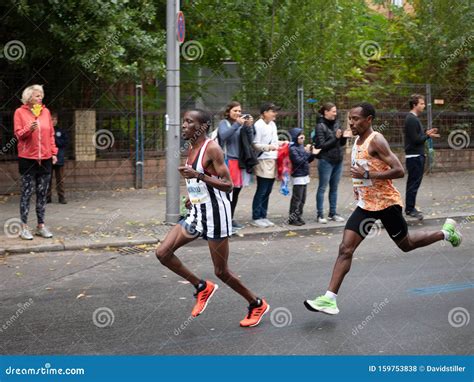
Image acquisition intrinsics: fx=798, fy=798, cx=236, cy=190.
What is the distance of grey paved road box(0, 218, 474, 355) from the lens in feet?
20.0

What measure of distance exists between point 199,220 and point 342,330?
1.48 meters

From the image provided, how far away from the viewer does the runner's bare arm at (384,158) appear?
6.81 meters

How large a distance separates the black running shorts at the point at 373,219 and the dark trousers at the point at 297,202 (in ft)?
14.9

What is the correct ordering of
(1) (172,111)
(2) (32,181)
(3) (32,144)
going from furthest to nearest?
(1) (172,111)
(2) (32,181)
(3) (32,144)

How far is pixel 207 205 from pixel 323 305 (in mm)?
1316

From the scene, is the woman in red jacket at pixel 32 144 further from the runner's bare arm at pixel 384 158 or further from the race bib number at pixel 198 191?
the runner's bare arm at pixel 384 158

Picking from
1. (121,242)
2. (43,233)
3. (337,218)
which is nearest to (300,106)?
(337,218)

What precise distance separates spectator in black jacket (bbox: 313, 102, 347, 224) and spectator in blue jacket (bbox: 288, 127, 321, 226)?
0.18m

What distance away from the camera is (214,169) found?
662 cm

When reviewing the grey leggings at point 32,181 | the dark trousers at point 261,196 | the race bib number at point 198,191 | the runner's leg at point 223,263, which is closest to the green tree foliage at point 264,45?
the grey leggings at point 32,181

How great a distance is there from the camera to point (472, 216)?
12867 millimetres

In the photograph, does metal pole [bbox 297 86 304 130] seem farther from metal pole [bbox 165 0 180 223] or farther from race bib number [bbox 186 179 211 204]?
race bib number [bbox 186 179 211 204]

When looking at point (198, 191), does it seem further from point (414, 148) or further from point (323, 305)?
point (414, 148)

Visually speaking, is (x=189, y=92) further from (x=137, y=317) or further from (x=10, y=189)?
(x=137, y=317)
